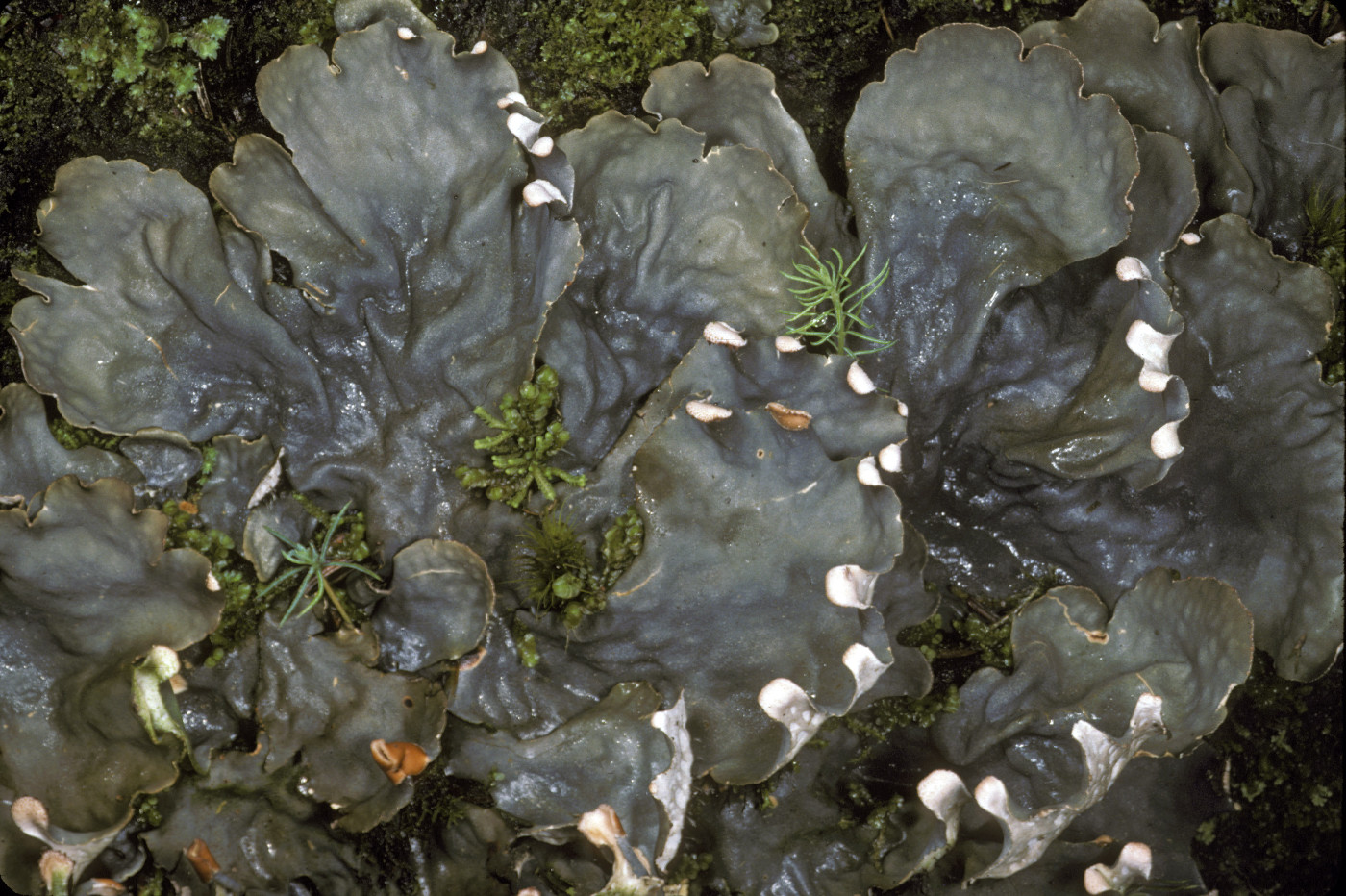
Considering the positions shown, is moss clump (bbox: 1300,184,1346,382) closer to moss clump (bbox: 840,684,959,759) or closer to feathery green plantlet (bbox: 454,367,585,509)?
moss clump (bbox: 840,684,959,759)

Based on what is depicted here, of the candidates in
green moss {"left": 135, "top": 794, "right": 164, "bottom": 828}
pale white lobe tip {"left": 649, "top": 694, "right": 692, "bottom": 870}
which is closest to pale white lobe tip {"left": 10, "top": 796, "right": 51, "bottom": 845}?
green moss {"left": 135, "top": 794, "right": 164, "bottom": 828}

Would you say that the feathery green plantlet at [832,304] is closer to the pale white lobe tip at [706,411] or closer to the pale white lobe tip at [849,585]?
the pale white lobe tip at [706,411]

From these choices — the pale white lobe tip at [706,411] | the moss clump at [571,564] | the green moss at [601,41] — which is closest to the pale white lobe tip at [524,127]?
the green moss at [601,41]

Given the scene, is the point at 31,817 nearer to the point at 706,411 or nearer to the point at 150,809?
the point at 150,809

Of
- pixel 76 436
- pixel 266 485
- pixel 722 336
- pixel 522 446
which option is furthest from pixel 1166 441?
pixel 76 436

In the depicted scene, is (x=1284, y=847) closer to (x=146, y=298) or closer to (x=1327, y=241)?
(x=1327, y=241)

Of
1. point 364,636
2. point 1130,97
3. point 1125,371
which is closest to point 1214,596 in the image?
point 1125,371

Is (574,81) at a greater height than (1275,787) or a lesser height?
greater
